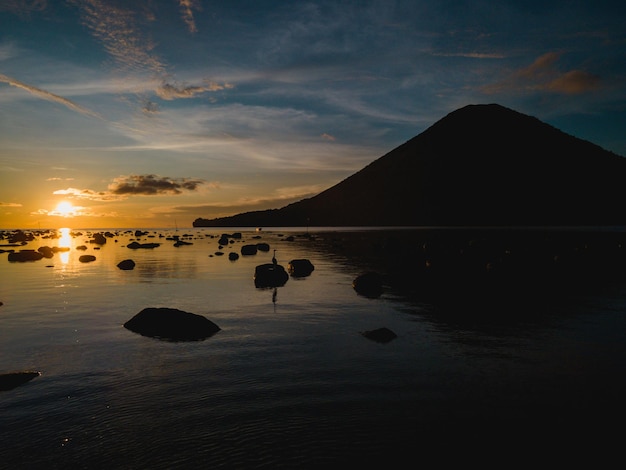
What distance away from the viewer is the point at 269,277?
2981 cm

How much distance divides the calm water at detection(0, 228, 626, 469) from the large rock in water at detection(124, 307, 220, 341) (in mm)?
524

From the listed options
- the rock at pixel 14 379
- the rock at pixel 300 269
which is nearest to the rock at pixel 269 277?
the rock at pixel 300 269

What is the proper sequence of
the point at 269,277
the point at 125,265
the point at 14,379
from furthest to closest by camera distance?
the point at 125,265 → the point at 269,277 → the point at 14,379

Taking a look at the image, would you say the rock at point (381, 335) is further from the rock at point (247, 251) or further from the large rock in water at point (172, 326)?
the rock at point (247, 251)

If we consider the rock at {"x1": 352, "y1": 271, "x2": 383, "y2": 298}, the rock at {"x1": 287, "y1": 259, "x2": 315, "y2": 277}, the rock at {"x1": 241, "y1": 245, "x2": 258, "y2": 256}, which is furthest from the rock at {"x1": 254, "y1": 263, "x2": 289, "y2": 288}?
A: the rock at {"x1": 241, "y1": 245, "x2": 258, "y2": 256}

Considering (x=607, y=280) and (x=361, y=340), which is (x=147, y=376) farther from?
(x=607, y=280)

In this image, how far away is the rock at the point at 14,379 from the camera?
35.4 feet

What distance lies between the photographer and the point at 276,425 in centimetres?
862

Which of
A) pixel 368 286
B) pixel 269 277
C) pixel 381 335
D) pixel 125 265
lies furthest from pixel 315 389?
pixel 125 265

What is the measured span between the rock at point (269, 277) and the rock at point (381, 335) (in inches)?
568

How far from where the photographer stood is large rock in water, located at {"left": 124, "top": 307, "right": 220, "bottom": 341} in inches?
621

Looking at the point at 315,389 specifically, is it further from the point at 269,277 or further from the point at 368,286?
the point at 269,277

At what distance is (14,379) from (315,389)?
7.80m

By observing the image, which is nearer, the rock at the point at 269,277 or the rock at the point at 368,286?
the rock at the point at 368,286
